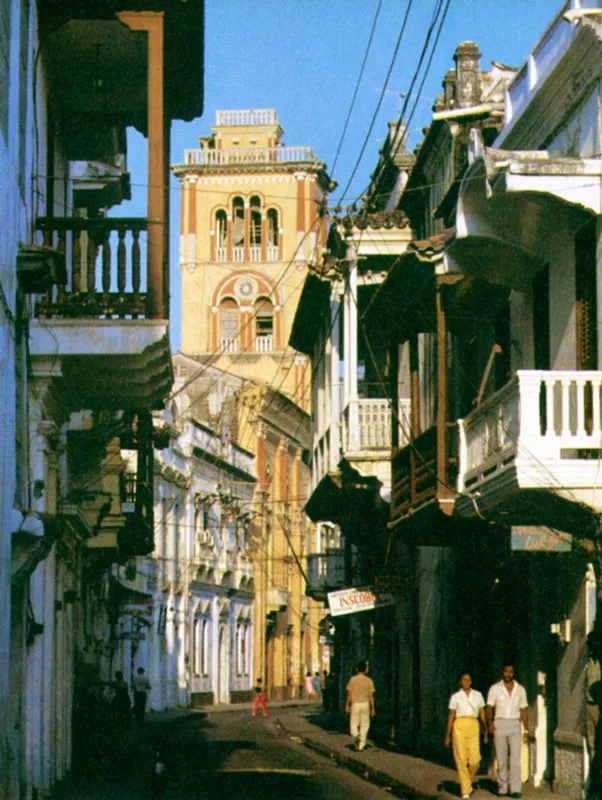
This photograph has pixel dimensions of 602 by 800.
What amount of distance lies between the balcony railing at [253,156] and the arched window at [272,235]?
105 inches

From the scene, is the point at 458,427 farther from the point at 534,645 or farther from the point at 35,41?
the point at 35,41

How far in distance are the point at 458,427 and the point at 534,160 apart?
400 cm

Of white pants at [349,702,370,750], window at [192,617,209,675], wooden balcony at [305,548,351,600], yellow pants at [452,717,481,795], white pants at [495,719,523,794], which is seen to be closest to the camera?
white pants at [495,719,523,794]

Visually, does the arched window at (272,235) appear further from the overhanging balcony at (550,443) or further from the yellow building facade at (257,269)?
the overhanging balcony at (550,443)

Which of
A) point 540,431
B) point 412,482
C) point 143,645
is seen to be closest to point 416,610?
point 412,482

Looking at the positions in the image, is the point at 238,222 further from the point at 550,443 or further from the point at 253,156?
the point at 550,443

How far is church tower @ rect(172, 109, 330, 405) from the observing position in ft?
275

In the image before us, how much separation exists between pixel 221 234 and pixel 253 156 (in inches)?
169

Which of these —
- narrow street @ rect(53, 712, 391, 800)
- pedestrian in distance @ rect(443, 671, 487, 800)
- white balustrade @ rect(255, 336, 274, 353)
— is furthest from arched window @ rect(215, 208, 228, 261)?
pedestrian in distance @ rect(443, 671, 487, 800)

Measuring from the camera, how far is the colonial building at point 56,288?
14.7m

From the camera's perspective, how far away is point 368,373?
112 ft

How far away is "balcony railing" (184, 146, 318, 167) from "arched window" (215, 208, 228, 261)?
254 centimetres

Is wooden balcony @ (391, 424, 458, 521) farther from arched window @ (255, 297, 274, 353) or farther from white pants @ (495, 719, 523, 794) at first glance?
arched window @ (255, 297, 274, 353)

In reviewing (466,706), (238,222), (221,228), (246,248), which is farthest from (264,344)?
(466,706)
